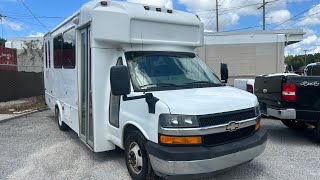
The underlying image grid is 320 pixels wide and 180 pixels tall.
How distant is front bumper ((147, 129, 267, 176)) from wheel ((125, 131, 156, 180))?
31 centimetres

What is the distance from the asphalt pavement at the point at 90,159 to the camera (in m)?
5.44

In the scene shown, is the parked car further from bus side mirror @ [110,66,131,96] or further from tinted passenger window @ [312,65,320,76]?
bus side mirror @ [110,66,131,96]

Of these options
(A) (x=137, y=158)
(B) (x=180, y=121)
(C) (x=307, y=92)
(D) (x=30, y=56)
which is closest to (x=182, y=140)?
(B) (x=180, y=121)

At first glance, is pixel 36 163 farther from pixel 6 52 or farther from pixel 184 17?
pixel 6 52

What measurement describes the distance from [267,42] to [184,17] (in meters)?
22.7

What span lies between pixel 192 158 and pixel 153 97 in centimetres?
97

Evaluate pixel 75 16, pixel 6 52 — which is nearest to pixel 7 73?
pixel 6 52

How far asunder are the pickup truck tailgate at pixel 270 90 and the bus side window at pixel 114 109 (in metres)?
3.67

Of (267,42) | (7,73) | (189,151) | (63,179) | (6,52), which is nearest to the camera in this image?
(189,151)

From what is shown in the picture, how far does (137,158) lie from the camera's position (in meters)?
4.95

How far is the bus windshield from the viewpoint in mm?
5188

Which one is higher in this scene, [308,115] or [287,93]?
[287,93]

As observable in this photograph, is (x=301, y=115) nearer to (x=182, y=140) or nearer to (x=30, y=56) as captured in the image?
(x=182, y=140)

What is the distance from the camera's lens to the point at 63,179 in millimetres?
5320
